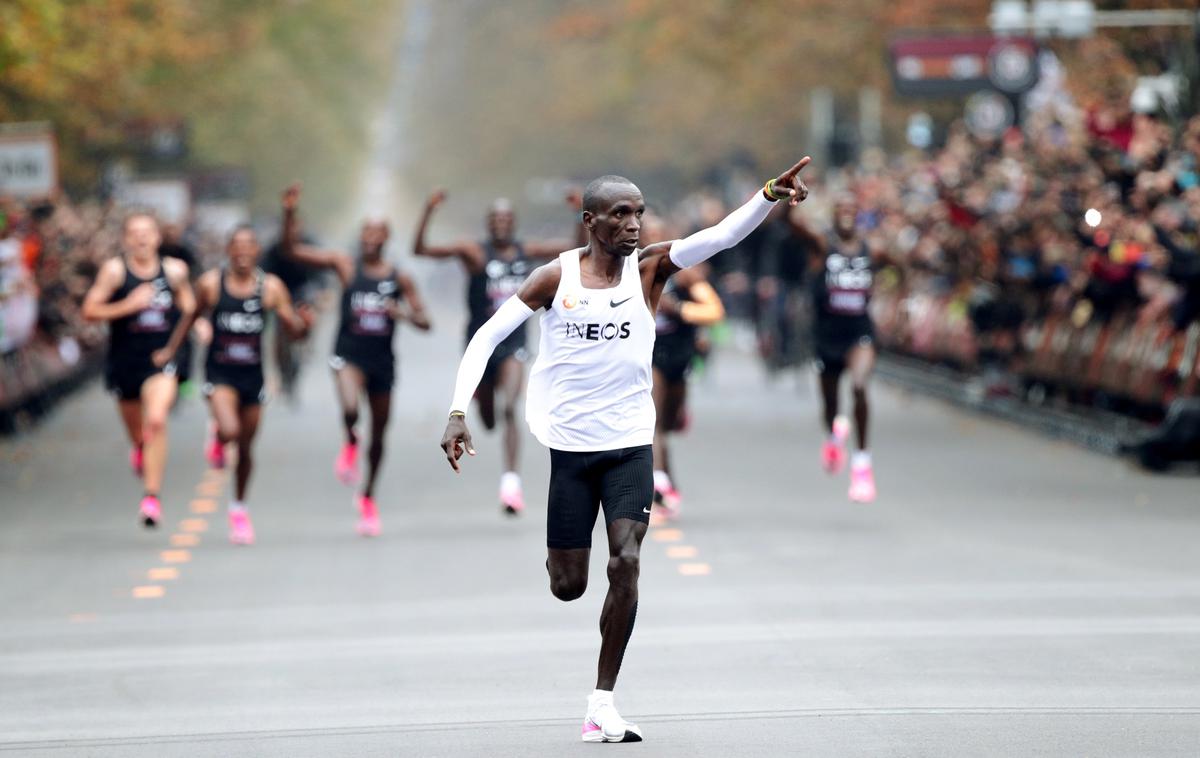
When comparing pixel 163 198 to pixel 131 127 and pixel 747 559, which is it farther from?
pixel 747 559

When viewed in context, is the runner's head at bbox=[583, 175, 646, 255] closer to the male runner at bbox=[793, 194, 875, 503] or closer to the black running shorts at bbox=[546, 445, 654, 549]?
the black running shorts at bbox=[546, 445, 654, 549]

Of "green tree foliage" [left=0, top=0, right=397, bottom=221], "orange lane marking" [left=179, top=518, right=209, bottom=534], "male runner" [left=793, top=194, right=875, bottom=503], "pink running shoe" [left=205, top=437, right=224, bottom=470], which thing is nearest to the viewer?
"orange lane marking" [left=179, top=518, right=209, bottom=534]

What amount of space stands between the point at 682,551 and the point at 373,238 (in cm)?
298

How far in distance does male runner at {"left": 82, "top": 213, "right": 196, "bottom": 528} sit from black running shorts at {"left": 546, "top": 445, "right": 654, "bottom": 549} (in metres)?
6.73

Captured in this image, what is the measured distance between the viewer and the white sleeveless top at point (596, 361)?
8289 millimetres

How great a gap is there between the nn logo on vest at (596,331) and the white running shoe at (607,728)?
124cm

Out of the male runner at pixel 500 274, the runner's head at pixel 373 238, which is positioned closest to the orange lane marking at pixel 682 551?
the male runner at pixel 500 274

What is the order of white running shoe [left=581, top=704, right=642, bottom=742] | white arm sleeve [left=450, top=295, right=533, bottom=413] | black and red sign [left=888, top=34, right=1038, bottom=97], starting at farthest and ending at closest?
1. black and red sign [left=888, top=34, right=1038, bottom=97]
2. white arm sleeve [left=450, top=295, right=533, bottom=413]
3. white running shoe [left=581, top=704, right=642, bottom=742]

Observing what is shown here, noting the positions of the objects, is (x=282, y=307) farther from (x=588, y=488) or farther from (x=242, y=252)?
(x=588, y=488)

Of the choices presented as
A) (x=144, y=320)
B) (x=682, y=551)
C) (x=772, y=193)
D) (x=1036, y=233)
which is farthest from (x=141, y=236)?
(x=1036, y=233)

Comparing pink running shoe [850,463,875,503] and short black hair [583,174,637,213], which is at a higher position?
short black hair [583,174,637,213]

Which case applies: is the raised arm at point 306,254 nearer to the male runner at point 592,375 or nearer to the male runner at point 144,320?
the male runner at point 144,320

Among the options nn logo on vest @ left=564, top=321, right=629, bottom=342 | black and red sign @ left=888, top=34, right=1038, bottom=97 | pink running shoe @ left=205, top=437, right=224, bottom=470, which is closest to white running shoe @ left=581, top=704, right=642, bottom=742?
nn logo on vest @ left=564, top=321, right=629, bottom=342

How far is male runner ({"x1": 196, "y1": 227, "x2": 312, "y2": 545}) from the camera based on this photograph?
46.7 feet
